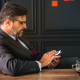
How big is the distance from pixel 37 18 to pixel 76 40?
98cm

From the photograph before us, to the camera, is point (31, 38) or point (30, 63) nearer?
point (30, 63)

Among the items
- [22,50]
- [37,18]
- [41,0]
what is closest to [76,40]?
[37,18]

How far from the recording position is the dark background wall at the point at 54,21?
2.57 metres

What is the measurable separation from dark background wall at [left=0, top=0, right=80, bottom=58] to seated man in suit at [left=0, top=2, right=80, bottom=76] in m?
1.11

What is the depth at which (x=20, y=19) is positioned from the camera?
136 centimetres

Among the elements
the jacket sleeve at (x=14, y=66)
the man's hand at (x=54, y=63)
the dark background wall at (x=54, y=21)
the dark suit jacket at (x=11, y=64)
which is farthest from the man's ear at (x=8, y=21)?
the dark background wall at (x=54, y=21)

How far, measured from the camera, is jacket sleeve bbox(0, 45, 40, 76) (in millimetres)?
997

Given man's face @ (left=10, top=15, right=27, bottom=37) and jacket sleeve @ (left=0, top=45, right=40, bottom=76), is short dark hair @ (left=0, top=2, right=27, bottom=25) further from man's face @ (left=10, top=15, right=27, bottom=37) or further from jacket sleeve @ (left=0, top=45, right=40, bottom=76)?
jacket sleeve @ (left=0, top=45, right=40, bottom=76)

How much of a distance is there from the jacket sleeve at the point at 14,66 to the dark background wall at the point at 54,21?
1557 millimetres

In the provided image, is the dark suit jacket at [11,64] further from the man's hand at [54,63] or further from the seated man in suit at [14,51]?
the man's hand at [54,63]

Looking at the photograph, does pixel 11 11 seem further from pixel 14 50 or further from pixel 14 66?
pixel 14 66

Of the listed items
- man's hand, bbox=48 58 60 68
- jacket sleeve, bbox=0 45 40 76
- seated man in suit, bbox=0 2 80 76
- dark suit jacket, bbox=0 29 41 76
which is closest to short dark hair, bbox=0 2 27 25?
seated man in suit, bbox=0 2 80 76

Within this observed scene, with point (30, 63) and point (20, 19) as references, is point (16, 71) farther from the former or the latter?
point (20, 19)

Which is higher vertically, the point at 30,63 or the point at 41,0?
the point at 41,0
